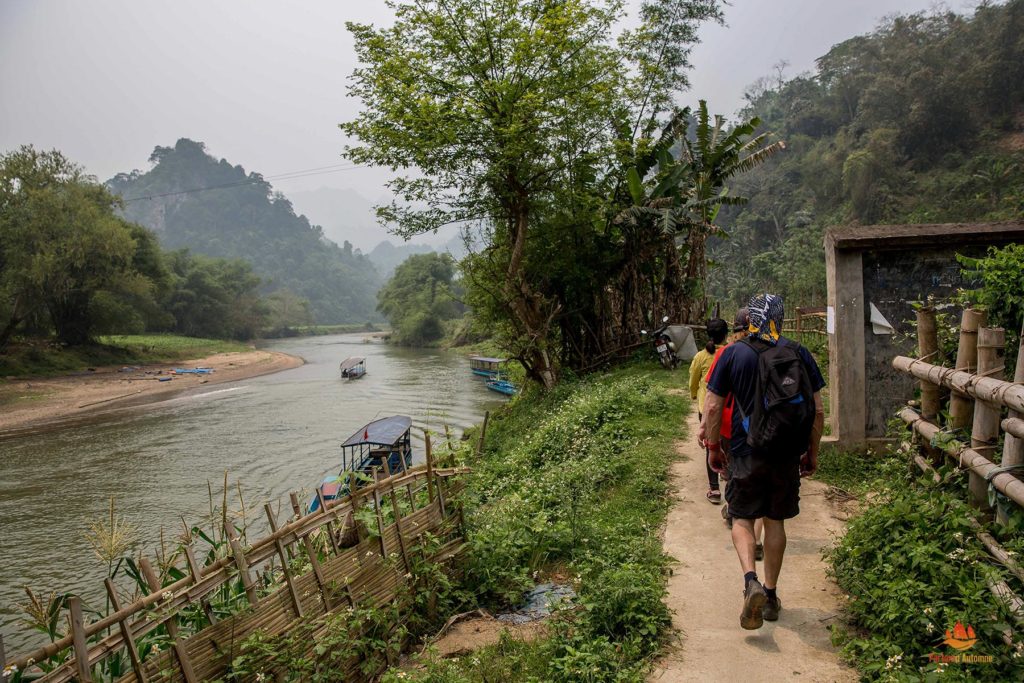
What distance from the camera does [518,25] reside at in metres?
13.8

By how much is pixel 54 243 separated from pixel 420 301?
34130mm

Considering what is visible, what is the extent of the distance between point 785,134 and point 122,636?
208 ft

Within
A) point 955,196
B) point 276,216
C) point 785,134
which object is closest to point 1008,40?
point 955,196

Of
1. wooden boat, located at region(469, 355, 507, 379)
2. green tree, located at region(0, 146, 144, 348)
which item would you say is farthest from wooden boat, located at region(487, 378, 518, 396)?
green tree, located at region(0, 146, 144, 348)

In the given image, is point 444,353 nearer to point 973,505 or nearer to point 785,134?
point 785,134

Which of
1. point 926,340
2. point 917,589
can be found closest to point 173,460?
point 926,340

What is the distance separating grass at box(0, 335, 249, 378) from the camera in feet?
113

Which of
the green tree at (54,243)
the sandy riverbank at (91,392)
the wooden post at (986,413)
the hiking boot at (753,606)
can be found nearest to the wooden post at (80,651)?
the hiking boot at (753,606)

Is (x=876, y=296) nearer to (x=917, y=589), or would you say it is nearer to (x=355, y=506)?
(x=917, y=589)

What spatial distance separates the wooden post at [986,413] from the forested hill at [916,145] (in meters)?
29.5

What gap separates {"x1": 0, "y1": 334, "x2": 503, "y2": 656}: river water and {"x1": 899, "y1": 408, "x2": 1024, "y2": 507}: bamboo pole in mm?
5464

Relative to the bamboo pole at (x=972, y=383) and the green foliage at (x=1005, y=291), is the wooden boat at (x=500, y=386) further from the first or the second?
the green foliage at (x=1005, y=291)

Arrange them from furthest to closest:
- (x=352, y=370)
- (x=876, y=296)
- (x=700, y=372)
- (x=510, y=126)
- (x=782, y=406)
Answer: (x=352, y=370), (x=510, y=126), (x=876, y=296), (x=700, y=372), (x=782, y=406)

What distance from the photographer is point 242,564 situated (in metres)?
3.87
